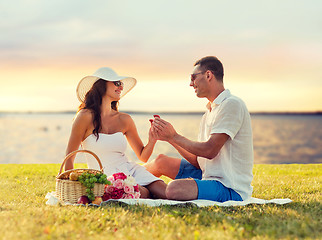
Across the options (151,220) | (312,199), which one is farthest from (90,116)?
(312,199)

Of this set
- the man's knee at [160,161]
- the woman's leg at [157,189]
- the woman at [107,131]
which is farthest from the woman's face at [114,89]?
the woman's leg at [157,189]

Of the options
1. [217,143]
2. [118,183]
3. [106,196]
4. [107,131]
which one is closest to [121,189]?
[118,183]

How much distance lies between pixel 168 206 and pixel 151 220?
2.28ft

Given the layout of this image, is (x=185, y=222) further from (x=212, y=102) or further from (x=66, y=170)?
(x=66, y=170)

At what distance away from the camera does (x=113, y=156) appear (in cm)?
542

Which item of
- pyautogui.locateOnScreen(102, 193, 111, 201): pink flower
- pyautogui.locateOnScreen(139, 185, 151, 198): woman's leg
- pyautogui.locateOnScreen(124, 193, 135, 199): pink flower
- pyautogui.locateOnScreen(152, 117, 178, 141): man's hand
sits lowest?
pyautogui.locateOnScreen(139, 185, 151, 198): woman's leg

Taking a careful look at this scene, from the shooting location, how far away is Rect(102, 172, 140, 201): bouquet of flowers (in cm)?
473

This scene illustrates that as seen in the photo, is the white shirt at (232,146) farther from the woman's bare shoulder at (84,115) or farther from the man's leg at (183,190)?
the woman's bare shoulder at (84,115)

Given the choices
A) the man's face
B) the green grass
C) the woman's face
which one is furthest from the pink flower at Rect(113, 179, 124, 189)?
the man's face

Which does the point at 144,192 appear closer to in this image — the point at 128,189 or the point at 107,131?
the point at 128,189

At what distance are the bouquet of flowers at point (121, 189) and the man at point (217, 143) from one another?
1.49 ft

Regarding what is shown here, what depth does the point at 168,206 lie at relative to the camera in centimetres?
453

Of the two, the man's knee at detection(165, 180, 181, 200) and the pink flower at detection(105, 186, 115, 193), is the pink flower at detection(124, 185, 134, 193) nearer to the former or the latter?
the pink flower at detection(105, 186, 115, 193)

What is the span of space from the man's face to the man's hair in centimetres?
7
